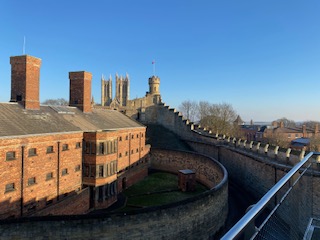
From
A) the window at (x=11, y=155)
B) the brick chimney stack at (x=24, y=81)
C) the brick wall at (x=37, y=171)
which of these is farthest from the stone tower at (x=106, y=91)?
the window at (x=11, y=155)

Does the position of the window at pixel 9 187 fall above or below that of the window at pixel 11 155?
below

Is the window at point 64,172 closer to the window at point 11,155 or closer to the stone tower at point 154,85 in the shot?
the window at point 11,155

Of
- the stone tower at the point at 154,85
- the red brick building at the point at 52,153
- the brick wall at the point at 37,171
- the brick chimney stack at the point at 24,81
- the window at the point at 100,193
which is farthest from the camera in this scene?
the stone tower at the point at 154,85

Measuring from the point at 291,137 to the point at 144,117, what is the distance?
47.5m

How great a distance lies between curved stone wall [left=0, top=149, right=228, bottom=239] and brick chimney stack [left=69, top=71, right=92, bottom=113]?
53.8ft

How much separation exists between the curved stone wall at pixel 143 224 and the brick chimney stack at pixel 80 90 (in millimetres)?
16402

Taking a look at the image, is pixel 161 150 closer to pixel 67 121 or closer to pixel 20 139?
pixel 67 121

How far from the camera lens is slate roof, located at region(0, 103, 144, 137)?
1598 cm

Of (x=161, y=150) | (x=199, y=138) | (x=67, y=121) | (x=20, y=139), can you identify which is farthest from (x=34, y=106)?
(x=199, y=138)

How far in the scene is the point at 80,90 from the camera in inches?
1036

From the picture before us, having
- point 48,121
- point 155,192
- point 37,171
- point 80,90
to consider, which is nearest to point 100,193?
point 155,192

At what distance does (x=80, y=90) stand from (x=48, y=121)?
7.69m

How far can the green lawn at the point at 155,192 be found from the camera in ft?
70.1

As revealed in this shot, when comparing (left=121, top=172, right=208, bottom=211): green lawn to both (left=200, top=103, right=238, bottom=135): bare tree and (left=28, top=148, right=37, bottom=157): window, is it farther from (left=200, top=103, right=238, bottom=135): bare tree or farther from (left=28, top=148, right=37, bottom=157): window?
(left=200, top=103, right=238, bottom=135): bare tree
